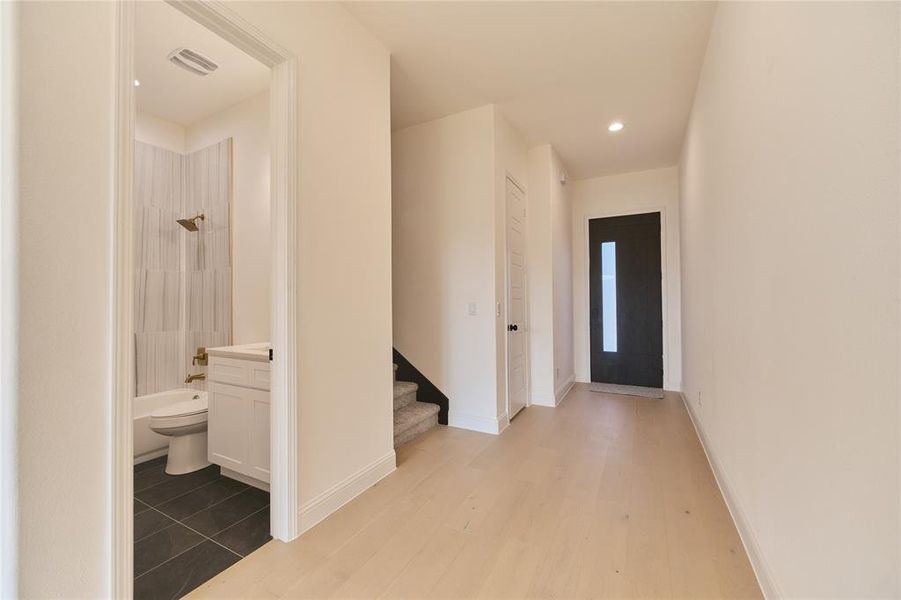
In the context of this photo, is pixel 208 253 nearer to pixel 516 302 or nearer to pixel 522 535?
pixel 516 302

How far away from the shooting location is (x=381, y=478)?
2.32 meters

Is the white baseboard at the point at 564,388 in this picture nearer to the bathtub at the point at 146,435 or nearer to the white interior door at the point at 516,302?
the white interior door at the point at 516,302

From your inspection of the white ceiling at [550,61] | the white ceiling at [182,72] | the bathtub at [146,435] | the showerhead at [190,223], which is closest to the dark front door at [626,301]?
the white ceiling at [550,61]

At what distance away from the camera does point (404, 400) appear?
10.9ft

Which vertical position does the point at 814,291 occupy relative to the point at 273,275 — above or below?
below

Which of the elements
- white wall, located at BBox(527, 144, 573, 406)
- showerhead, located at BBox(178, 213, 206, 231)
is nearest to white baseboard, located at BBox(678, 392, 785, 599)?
white wall, located at BBox(527, 144, 573, 406)

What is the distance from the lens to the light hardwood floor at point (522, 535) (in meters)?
1.45

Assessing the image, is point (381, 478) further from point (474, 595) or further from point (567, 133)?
point (567, 133)

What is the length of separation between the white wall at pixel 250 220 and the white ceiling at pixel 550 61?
1160mm

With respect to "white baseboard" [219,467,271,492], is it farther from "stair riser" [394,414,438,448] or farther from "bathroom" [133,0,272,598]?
"stair riser" [394,414,438,448]

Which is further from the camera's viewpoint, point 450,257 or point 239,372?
point 450,257

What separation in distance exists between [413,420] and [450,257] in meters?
1.45

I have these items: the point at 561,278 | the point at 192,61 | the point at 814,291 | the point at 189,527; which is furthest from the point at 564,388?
the point at 192,61

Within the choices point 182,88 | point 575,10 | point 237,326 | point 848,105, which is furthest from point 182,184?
point 848,105
